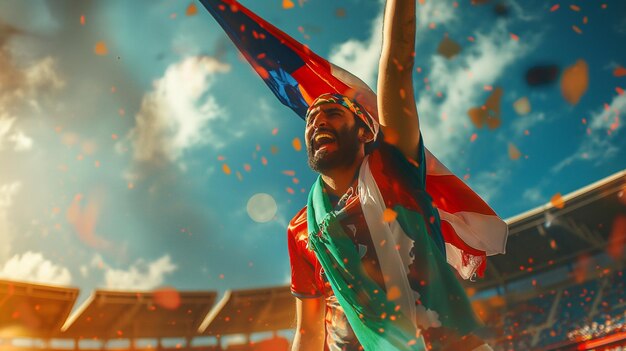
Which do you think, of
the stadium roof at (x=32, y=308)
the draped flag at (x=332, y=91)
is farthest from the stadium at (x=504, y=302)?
the draped flag at (x=332, y=91)

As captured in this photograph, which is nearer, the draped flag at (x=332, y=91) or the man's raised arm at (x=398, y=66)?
the man's raised arm at (x=398, y=66)

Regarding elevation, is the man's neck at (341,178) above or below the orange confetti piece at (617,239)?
below

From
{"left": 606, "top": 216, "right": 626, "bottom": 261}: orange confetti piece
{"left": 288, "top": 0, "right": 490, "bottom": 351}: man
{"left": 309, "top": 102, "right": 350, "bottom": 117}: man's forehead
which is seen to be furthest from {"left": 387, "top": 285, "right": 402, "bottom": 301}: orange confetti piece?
{"left": 606, "top": 216, "right": 626, "bottom": 261}: orange confetti piece

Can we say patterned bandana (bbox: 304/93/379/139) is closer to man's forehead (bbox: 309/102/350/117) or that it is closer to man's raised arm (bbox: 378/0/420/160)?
man's forehead (bbox: 309/102/350/117)

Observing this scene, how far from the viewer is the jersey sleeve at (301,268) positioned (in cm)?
235

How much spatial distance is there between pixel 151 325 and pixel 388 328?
16771 millimetres

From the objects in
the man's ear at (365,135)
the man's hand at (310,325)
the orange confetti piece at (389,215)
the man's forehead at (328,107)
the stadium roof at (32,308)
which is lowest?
the man's hand at (310,325)

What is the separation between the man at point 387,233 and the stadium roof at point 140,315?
14299mm

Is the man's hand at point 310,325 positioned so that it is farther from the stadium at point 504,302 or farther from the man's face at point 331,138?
the stadium at point 504,302

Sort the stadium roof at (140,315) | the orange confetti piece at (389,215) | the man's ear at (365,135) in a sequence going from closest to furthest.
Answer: the orange confetti piece at (389,215)
the man's ear at (365,135)
the stadium roof at (140,315)

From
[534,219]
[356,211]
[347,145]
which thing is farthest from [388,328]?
[534,219]

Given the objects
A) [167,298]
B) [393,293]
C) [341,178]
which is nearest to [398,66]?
[341,178]

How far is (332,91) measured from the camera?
2.90 metres

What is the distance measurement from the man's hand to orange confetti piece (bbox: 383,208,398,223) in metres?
0.66
